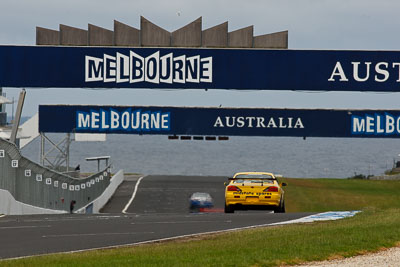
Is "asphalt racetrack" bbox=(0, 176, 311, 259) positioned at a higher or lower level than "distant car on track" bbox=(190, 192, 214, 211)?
higher

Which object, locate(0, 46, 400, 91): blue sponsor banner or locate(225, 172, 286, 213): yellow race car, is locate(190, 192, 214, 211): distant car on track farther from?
locate(225, 172, 286, 213): yellow race car

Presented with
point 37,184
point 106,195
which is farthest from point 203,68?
point 37,184

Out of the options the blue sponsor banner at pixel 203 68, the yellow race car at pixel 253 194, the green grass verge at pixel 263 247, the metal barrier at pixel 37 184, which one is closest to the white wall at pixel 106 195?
the metal barrier at pixel 37 184

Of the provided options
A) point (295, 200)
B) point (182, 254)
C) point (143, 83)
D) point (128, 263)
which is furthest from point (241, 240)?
point (295, 200)

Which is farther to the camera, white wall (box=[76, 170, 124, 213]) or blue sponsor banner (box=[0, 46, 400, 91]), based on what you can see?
white wall (box=[76, 170, 124, 213])

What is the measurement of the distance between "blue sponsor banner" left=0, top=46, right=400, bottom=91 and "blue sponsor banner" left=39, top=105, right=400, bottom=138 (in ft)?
4.86

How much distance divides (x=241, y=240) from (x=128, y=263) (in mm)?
4624

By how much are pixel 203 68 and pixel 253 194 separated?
19.3 metres

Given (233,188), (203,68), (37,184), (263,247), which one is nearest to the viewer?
(263,247)

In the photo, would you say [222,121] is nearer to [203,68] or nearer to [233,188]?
[203,68]

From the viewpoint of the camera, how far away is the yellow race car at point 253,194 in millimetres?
29234

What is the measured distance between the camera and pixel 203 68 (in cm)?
4762

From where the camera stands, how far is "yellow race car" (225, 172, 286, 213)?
29.2 meters

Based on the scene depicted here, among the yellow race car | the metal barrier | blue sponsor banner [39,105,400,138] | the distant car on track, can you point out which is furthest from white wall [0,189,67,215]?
blue sponsor banner [39,105,400,138]
